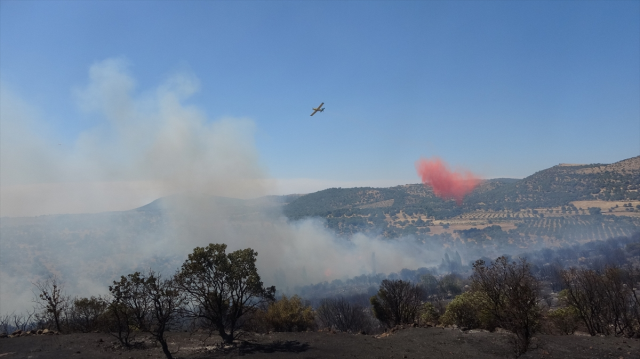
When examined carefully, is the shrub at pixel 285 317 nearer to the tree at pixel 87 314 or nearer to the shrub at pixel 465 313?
the shrub at pixel 465 313

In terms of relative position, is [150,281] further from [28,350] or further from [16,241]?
[16,241]

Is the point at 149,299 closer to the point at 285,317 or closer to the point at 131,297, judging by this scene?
the point at 131,297

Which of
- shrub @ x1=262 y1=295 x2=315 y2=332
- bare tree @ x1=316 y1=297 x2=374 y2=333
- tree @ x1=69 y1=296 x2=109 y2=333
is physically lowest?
bare tree @ x1=316 y1=297 x2=374 y2=333

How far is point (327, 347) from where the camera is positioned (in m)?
31.2

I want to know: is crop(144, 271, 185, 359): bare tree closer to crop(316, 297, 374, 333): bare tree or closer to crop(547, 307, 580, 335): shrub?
crop(316, 297, 374, 333): bare tree

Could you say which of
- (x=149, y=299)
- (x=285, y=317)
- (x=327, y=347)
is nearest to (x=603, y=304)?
(x=327, y=347)

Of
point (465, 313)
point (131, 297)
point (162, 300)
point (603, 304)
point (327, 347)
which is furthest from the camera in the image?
point (465, 313)

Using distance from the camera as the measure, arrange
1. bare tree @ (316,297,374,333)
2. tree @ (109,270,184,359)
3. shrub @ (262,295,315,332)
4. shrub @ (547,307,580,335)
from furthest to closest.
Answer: bare tree @ (316,297,374,333)
shrub @ (262,295,315,332)
shrub @ (547,307,580,335)
tree @ (109,270,184,359)

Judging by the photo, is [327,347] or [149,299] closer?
[149,299]

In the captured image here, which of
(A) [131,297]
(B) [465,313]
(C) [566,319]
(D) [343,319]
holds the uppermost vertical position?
(A) [131,297]

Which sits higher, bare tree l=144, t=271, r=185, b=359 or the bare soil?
bare tree l=144, t=271, r=185, b=359

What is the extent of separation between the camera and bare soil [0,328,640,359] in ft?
92.5

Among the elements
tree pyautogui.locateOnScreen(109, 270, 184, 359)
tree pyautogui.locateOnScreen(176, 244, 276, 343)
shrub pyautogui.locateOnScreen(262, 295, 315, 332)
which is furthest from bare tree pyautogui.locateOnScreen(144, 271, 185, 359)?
shrub pyautogui.locateOnScreen(262, 295, 315, 332)

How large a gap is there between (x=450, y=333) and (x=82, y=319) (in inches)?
1787
